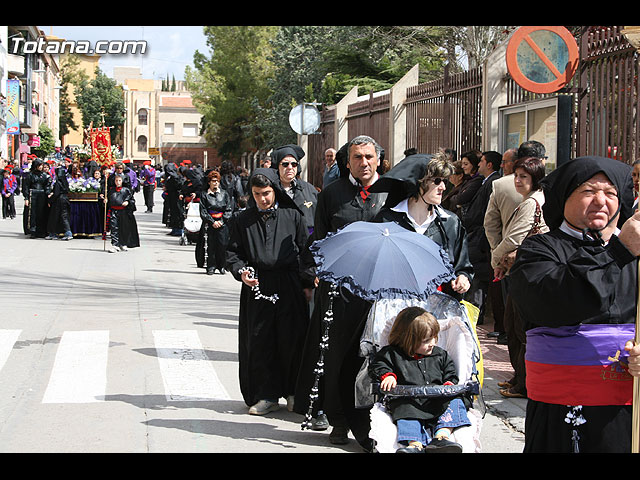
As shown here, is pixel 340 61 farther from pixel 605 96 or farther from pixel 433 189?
pixel 433 189

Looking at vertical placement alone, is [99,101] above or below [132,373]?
above

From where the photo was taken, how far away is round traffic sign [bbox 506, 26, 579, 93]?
31.9ft

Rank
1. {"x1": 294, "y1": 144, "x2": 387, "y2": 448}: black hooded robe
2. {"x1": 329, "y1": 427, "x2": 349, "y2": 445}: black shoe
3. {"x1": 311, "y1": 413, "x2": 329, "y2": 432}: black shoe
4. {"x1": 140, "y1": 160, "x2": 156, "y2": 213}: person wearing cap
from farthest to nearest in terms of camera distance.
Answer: {"x1": 140, "y1": 160, "x2": 156, "y2": 213}: person wearing cap < {"x1": 311, "y1": 413, "x2": 329, "y2": 432}: black shoe < {"x1": 329, "y1": 427, "x2": 349, "y2": 445}: black shoe < {"x1": 294, "y1": 144, "x2": 387, "y2": 448}: black hooded robe

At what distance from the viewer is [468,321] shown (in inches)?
212

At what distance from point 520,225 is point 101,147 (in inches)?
774

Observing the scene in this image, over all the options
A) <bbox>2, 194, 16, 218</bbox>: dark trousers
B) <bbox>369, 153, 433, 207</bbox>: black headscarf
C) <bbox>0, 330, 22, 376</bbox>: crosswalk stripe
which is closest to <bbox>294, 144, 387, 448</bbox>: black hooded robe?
<bbox>369, 153, 433, 207</bbox>: black headscarf

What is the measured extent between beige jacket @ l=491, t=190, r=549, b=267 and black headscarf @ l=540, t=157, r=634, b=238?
12.2ft

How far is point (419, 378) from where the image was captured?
5.16 metres

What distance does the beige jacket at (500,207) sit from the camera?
8.41 meters

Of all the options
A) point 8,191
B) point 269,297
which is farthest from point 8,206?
point 269,297

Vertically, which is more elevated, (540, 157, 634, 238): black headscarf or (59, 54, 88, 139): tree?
(59, 54, 88, 139): tree

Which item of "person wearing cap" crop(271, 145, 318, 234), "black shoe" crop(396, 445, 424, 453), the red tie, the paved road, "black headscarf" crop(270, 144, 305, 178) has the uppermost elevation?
"black headscarf" crop(270, 144, 305, 178)

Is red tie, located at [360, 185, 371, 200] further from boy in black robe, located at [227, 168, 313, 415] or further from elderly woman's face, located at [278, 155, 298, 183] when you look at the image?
elderly woman's face, located at [278, 155, 298, 183]

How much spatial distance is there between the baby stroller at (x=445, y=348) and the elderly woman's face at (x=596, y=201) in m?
1.64
